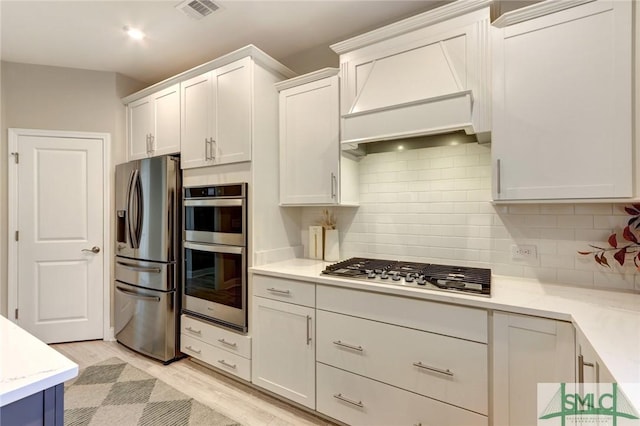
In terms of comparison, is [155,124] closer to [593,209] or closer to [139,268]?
[139,268]

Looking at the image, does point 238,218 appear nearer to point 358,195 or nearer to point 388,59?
point 358,195

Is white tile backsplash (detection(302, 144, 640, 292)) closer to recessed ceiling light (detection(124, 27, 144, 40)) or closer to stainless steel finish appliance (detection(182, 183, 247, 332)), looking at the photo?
stainless steel finish appliance (detection(182, 183, 247, 332))

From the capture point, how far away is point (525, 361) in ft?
4.48

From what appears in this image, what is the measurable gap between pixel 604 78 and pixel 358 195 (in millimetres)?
1554

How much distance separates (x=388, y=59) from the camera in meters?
2.00

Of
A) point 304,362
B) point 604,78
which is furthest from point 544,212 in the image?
point 304,362

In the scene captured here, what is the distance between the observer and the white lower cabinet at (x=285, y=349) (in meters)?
1.99

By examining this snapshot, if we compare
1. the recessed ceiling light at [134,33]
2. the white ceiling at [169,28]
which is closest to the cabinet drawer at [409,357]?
the white ceiling at [169,28]

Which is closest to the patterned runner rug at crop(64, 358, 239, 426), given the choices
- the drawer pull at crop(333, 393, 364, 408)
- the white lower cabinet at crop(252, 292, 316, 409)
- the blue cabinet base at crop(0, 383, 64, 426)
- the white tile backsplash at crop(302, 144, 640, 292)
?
the white lower cabinet at crop(252, 292, 316, 409)

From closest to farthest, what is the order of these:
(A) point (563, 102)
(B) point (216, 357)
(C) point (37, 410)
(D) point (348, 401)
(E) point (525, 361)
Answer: (C) point (37, 410)
(E) point (525, 361)
(A) point (563, 102)
(D) point (348, 401)
(B) point (216, 357)

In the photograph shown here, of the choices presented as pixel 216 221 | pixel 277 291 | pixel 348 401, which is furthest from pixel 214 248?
pixel 348 401

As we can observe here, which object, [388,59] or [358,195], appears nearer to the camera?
[388,59]

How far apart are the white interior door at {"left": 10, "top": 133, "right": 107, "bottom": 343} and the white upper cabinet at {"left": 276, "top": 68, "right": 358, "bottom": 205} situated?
2.20 metres

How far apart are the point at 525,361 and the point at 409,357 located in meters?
0.52
